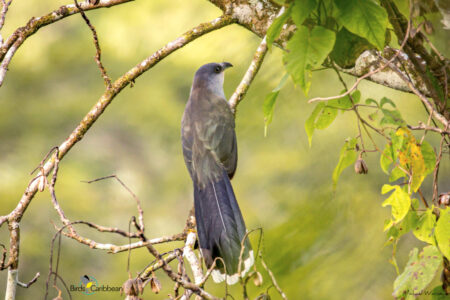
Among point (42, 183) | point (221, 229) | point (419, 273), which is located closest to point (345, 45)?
point (419, 273)

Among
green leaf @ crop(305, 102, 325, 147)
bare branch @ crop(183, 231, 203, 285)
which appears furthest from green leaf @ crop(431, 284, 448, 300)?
bare branch @ crop(183, 231, 203, 285)

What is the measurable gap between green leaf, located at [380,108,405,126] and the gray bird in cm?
57

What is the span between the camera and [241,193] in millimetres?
2996

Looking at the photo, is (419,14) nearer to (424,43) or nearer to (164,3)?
(424,43)

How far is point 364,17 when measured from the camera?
912 millimetres

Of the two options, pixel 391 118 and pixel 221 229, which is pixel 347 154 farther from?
pixel 221 229

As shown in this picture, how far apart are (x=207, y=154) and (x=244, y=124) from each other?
4.09 feet

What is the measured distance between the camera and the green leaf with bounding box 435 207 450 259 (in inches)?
39.0

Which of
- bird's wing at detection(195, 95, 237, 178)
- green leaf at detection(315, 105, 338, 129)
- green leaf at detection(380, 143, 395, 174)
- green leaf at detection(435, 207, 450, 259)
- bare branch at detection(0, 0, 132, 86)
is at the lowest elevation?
green leaf at detection(435, 207, 450, 259)

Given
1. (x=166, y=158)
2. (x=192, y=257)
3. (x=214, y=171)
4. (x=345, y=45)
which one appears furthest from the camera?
(x=166, y=158)

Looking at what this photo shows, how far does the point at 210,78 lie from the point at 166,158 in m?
2.63

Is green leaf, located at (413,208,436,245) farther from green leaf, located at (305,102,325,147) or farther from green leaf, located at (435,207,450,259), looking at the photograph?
green leaf, located at (305,102,325,147)

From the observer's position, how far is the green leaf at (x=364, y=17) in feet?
2.98

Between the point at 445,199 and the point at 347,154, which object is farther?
the point at 347,154
